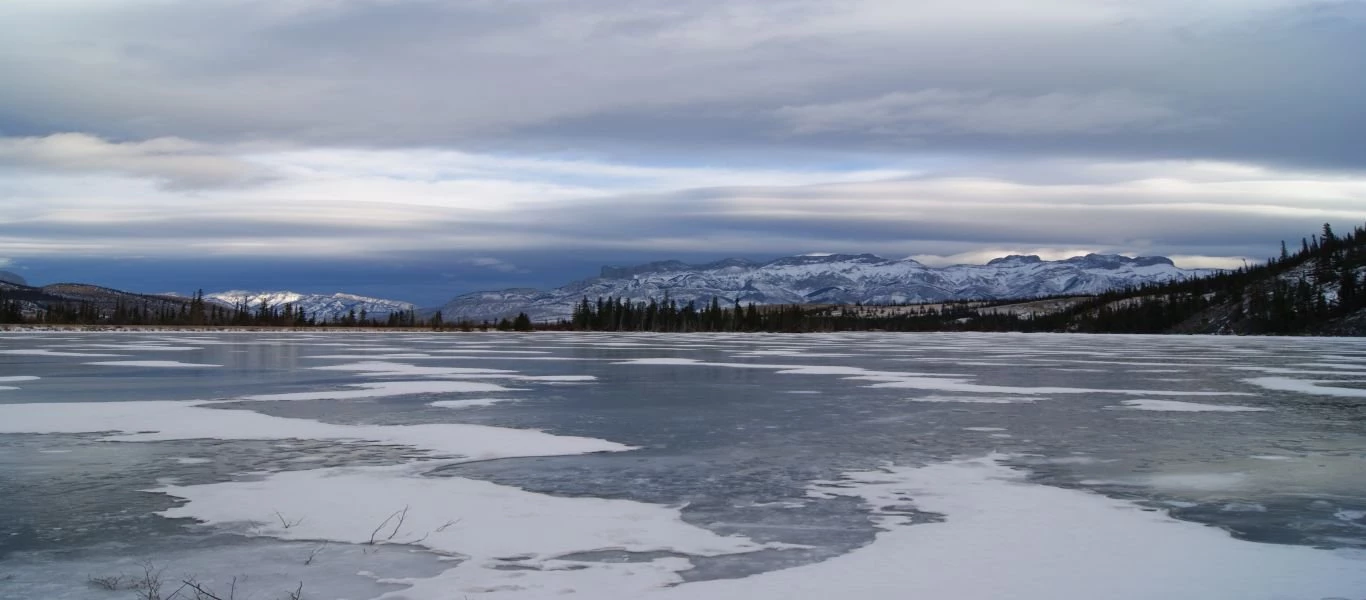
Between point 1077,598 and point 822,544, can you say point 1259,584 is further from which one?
point 822,544

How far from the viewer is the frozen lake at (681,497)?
7.20 m

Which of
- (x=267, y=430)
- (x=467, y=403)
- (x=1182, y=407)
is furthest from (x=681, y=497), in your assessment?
(x=1182, y=407)

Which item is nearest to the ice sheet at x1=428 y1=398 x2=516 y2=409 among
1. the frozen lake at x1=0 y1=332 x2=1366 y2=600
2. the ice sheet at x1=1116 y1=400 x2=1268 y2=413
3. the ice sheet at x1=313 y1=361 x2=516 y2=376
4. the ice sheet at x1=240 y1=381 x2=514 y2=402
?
the frozen lake at x1=0 y1=332 x2=1366 y2=600

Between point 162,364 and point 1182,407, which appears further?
point 162,364

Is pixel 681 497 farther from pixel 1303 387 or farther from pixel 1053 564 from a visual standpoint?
pixel 1303 387

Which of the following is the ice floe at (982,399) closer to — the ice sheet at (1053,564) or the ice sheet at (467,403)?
the ice sheet at (467,403)

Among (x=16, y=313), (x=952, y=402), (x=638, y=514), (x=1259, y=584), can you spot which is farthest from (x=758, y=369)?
(x=16, y=313)

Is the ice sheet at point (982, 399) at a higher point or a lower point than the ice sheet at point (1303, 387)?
higher

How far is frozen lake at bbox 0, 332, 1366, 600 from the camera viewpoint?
7195 millimetres

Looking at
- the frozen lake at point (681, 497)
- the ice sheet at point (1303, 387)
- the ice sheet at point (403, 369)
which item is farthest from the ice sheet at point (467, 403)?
the ice sheet at point (1303, 387)

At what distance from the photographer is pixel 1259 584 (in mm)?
7012

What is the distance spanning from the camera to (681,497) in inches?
404

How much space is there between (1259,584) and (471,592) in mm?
5637

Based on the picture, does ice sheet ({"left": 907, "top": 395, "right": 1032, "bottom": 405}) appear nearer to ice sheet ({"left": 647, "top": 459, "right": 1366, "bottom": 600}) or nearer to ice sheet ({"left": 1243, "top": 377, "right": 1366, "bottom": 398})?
ice sheet ({"left": 1243, "top": 377, "right": 1366, "bottom": 398})
